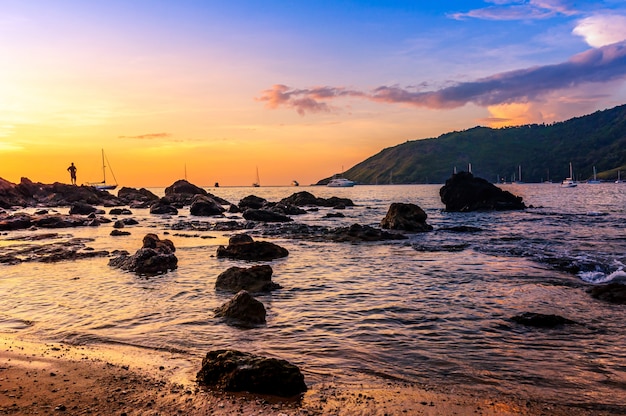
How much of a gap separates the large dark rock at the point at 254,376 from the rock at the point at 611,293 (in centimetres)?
1196

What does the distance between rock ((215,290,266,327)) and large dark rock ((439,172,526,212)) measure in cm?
6628

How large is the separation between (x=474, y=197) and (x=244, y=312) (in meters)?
68.4

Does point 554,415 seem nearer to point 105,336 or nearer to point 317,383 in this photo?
point 317,383

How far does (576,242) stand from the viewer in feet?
107

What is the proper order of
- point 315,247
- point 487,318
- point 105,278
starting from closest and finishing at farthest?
point 487,318 < point 105,278 < point 315,247

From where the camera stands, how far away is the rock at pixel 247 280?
1725 centimetres

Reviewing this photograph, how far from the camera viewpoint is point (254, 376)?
26.1ft

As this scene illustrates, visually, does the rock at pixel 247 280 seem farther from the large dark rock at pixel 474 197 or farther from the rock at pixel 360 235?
the large dark rock at pixel 474 197

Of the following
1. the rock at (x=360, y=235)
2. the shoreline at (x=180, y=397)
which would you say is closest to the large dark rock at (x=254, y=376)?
the shoreline at (x=180, y=397)

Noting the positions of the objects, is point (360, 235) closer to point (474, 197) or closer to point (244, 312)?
point (244, 312)

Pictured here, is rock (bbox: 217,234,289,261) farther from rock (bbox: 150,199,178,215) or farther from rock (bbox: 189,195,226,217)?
rock (bbox: 150,199,178,215)

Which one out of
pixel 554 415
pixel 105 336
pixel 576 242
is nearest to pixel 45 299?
pixel 105 336

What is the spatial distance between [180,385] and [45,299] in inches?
398

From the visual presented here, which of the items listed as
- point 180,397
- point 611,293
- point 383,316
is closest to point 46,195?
point 383,316
